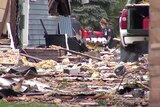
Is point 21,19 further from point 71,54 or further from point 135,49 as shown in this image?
point 135,49

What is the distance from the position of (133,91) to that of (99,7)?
121 feet

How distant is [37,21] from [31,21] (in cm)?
55

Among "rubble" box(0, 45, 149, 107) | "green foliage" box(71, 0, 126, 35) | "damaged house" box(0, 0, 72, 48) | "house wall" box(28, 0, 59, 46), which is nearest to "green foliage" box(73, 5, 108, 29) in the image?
"green foliage" box(71, 0, 126, 35)

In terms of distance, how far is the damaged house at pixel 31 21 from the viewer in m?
20.5

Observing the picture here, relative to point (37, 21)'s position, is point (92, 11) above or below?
below

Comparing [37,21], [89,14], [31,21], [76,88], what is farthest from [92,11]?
[76,88]

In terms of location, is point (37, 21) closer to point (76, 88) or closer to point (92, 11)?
point (76, 88)

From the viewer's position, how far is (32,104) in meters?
8.41

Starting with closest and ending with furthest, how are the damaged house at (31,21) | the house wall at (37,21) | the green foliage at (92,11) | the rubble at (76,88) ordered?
the rubble at (76,88) → the damaged house at (31,21) → the house wall at (37,21) → the green foliage at (92,11)

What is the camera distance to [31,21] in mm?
23859

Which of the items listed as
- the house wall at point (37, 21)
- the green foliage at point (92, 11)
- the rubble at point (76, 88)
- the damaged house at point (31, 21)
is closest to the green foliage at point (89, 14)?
the green foliage at point (92, 11)

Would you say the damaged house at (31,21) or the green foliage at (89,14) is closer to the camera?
the damaged house at (31,21)

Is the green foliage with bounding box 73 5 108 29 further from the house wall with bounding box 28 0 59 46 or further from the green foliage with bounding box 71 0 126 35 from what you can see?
the house wall with bounding box 28 0 59 46

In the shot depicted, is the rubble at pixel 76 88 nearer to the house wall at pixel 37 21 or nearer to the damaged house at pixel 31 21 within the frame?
the damaged house at pixel 31 21
